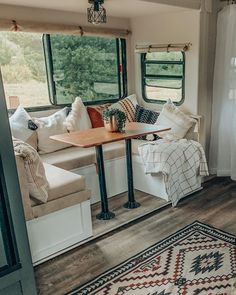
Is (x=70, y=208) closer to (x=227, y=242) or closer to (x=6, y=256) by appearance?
(x=6, y=256)

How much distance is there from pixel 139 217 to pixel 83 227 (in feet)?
2.21

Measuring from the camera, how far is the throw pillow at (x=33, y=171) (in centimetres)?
217

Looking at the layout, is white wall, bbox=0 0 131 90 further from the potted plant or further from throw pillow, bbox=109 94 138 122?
the potted plant

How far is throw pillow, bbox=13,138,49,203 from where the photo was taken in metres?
2.17

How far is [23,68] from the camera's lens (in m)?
3.52

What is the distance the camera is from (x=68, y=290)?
6.91 ft

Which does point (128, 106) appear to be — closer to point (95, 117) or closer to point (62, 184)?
point (95, 117)

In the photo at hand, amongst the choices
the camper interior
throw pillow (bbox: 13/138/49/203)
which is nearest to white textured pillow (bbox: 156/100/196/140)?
the camper interior

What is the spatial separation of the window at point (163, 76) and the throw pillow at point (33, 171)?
2.39 metres

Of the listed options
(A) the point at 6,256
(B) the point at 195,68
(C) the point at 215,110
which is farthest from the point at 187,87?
(A) the point at 6,256

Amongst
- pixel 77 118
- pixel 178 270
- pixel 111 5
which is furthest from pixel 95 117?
pixel 178 270

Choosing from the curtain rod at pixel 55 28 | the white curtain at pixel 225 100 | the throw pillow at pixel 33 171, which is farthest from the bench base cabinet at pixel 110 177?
the curtain rod at pixel 55 28

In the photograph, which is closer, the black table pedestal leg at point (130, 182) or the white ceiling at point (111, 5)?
the white ceiling at point (111, 5)

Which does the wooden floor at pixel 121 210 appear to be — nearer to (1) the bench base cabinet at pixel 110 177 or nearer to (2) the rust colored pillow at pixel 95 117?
(1) the bench base cabinet at pixel 110 177
